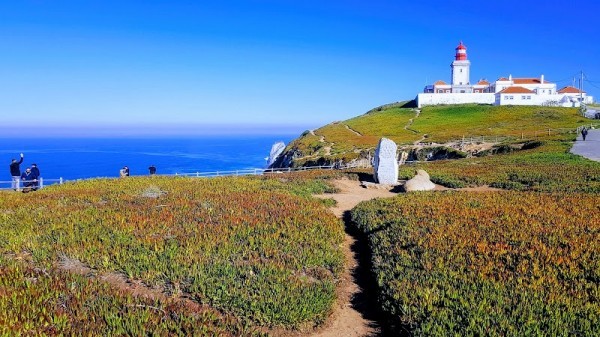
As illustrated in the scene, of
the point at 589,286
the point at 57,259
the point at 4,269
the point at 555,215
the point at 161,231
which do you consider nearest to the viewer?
the point at 589,286

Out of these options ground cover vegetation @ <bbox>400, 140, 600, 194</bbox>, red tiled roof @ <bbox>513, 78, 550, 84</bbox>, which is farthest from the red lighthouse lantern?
ground cover vegetation @ <bbox>400, 140, 600, 194</bbox>

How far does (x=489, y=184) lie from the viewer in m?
23.1

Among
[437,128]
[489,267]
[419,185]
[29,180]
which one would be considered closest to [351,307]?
[489,267]

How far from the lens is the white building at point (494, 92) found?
108562 millimetres

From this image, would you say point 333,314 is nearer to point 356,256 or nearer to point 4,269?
point 356,256

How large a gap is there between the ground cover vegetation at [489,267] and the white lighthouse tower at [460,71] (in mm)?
117993

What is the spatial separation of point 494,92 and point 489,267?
125m

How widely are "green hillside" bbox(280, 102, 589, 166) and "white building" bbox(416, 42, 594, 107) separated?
25.8 feet

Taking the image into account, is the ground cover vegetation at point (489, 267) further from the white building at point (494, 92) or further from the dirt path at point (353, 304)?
the white building at point (494, 92)

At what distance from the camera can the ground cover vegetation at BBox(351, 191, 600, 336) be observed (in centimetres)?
701

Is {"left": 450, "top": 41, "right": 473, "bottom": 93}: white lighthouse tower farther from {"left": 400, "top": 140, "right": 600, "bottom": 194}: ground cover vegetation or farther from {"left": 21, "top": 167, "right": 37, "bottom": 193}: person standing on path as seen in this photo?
{"left": 21, "top": 167, "right": 37, "bottom": 193}: person standing on path

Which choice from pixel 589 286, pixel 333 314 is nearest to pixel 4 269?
pixel 333 314

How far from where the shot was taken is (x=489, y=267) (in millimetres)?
9172

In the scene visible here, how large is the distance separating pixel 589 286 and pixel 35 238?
13.4 metres
